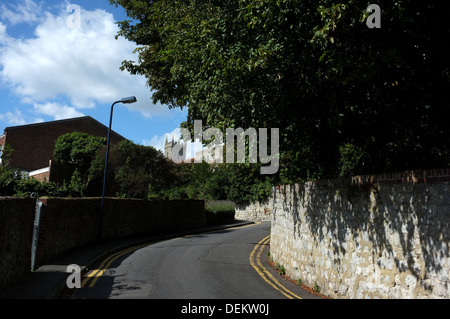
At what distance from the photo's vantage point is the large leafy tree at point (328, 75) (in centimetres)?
705

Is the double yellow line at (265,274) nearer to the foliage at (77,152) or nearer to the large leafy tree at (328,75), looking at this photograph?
the large leafy tree at (328,75)

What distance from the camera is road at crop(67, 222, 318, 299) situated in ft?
26.0

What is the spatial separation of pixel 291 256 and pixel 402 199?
16.2 feet

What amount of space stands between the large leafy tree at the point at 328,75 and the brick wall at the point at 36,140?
31698 millimetres

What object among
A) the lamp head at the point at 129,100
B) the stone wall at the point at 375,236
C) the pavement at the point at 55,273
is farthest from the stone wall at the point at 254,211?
the stone wall at the point at 375,236

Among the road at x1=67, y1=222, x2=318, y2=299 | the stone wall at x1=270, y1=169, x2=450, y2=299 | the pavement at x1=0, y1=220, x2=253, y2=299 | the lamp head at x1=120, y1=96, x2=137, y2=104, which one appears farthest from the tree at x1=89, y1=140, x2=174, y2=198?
the stone wall at x1=270, y1=169, x2=450, y2=299

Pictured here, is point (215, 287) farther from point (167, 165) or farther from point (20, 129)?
point (20, 129)

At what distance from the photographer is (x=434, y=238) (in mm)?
5305

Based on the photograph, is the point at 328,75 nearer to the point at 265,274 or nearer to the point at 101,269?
the point at 265,274

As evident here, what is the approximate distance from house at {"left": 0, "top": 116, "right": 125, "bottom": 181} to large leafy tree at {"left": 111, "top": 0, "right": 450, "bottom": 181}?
28.3m

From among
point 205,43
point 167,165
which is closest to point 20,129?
point 167,165

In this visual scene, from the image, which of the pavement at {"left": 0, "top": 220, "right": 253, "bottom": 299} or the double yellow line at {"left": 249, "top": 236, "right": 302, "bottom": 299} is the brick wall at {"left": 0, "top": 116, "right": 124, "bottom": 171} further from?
the double yellow line at {"left": 249, "top": 236, "right": 302, "bottom": 299}

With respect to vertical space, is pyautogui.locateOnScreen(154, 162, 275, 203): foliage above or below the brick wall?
below

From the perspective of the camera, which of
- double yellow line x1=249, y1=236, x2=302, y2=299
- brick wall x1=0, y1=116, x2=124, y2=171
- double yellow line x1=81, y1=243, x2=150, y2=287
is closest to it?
double yellow line x1=249, y1=236, x2=302, y2=299
